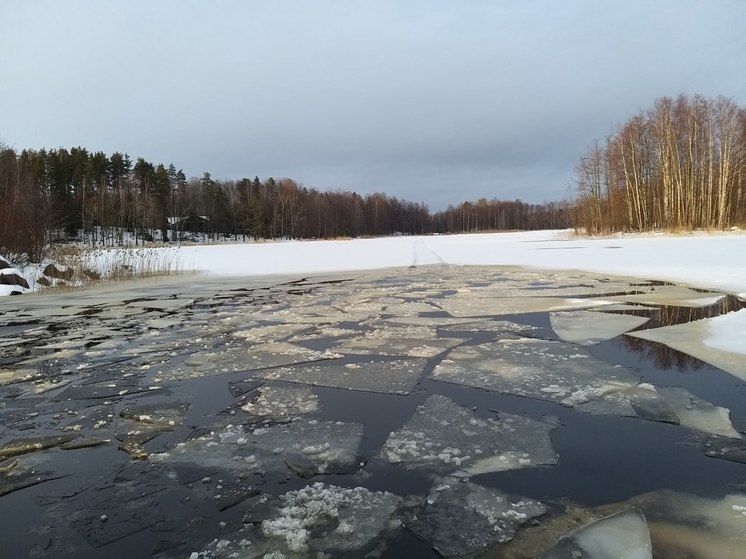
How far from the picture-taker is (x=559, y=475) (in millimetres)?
2504

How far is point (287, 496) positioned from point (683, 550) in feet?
5.86

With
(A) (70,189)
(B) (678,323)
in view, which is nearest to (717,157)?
(B) (678,323)

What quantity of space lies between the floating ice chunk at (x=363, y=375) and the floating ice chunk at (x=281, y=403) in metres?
0.25

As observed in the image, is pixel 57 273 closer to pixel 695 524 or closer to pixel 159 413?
pixel 159 413

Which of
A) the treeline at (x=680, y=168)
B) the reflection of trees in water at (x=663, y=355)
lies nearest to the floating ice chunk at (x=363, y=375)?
the reflection of trees in water at (x=663, y=355)

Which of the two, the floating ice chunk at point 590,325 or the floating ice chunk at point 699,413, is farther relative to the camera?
the floating ice chunk at point 590,325

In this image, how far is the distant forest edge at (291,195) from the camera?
2925 cm

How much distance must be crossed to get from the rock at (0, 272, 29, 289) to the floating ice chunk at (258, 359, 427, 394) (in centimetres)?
1139

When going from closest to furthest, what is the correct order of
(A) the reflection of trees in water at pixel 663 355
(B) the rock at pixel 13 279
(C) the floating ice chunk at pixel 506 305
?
(A) the reflection of trees in water at pixel 663 355, (C) the floating ice chunk at pixel 506 305, (B) the rock at pixel 13 279

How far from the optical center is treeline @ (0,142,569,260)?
29.0m

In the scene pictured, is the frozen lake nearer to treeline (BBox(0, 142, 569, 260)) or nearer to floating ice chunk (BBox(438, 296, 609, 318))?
floating ice chunk (BBox(438, 296, 609, 318))

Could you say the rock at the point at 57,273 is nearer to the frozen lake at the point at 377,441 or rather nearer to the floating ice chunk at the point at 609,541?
the frozen lake at the point at 377,441

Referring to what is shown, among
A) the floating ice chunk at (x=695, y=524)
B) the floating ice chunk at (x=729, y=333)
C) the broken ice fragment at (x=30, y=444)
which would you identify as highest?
the floating ice chunk at (x=729, y=333)

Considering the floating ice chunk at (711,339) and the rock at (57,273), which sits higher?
the rock at (57,273)
